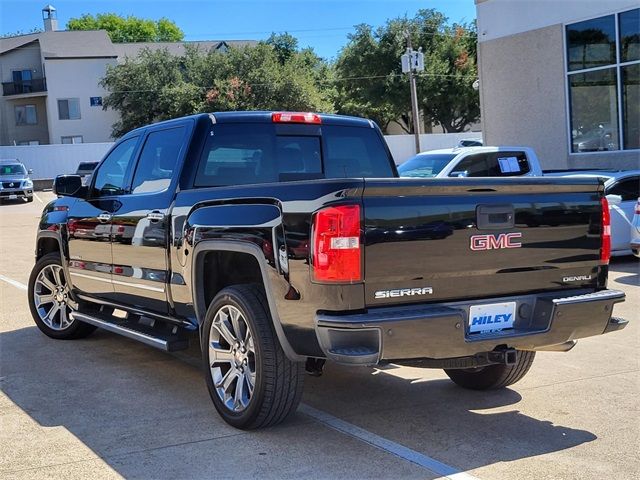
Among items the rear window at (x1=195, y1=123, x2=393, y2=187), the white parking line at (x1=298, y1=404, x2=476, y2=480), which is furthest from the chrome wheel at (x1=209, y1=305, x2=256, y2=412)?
the rear window at (x1=195, y1=123, x2=393, y2=187)

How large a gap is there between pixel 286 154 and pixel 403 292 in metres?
2.27

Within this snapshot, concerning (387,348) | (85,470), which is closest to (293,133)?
(387,348)

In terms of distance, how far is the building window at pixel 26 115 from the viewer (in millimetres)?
58000

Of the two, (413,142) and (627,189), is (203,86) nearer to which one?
(413,142)

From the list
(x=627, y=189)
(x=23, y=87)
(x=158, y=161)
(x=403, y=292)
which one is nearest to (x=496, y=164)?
(x=627, y=189)

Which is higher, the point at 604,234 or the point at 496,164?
the point at 496,164

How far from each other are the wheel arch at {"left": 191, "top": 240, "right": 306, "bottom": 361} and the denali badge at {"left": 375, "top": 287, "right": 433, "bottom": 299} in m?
0.64

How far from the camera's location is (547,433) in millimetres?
4652

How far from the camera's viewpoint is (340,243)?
393 cm

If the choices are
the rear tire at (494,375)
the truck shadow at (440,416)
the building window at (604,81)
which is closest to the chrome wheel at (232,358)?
the truck shadow at (440,416)

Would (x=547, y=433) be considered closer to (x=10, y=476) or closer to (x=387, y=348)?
(x=387, y=348)

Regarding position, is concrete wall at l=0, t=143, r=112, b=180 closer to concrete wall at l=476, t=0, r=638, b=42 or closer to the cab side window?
concrete wall at l=476, t=0, r=638, b=42

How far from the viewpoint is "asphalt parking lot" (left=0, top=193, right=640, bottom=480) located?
4.15 metres

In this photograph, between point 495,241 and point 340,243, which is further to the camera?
point 495,241
